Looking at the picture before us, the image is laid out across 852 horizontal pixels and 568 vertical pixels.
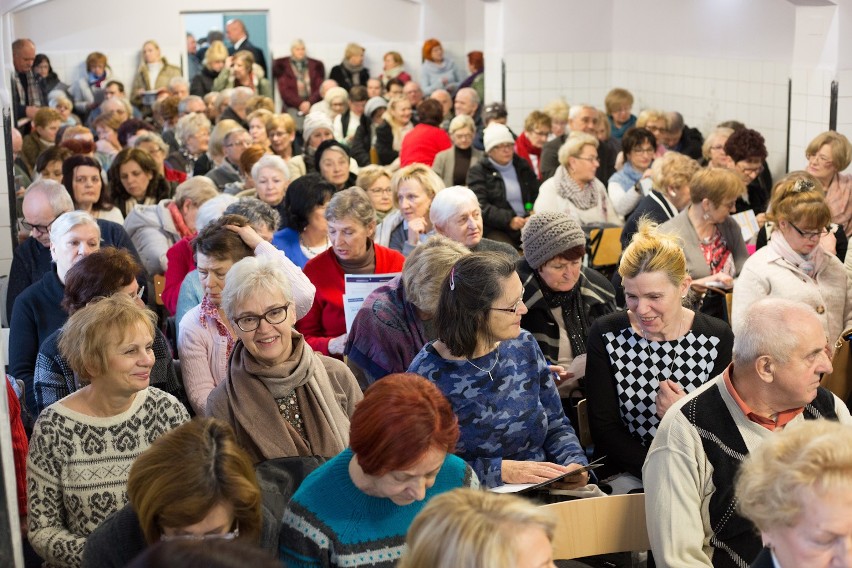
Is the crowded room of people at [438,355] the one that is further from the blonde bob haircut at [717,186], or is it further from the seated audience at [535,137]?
the seated audience at [535,137]

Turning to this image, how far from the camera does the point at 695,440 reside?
307 centimetres

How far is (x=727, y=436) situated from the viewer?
10.1ft

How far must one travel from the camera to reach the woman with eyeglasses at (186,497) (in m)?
Result: 2.51

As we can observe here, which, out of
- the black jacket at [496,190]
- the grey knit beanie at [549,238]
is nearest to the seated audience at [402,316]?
the grey knit beanie at [549,238]

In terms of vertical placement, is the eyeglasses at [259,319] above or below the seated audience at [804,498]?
above

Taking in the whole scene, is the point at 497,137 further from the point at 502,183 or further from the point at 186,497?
the point at 186,497

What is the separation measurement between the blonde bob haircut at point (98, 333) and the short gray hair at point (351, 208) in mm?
1830

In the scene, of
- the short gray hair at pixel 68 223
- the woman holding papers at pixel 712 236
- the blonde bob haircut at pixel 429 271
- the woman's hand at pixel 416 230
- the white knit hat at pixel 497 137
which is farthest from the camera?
the white knit hat at pixel 497 137

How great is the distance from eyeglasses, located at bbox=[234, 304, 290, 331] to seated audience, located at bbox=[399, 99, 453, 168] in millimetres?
6158

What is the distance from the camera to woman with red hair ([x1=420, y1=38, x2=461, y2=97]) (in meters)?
16.1

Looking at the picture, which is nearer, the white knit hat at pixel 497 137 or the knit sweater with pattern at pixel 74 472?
the knit sweater with pattern at pixel 74 472

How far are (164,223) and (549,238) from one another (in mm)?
3161

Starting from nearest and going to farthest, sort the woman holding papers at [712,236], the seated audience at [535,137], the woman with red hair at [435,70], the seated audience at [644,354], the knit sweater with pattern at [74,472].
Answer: the knit sweater with pattern at [74,472] → the seated audience at [644,354] → the woman holding papers at [712,236] → the seated audience at [535,137] → the woman with red hair at [435,70]

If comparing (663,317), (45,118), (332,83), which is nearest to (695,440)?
(663,317)
